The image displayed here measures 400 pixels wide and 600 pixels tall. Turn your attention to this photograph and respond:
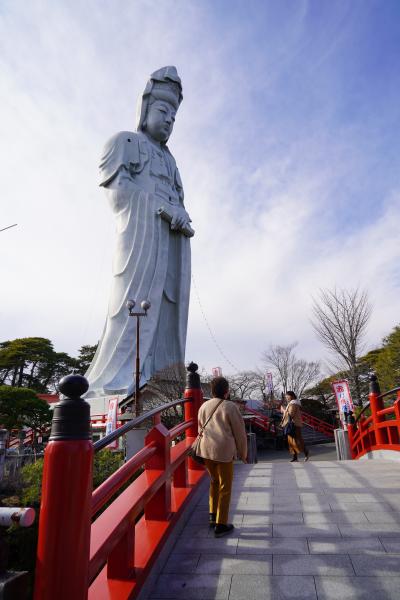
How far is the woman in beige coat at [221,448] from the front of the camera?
314 centimetres

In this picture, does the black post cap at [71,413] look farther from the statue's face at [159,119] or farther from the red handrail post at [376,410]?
the statue's face at [159,119]

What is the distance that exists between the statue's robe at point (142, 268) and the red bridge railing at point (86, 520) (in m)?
11.2

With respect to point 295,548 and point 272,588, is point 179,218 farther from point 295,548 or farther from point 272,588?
point 272,588

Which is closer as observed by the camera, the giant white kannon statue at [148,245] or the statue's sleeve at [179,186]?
the giant white kannon statue at [148,245]

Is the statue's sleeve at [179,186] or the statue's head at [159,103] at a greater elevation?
the statue's head at [159,103]

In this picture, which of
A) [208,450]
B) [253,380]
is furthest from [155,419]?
[253,380]

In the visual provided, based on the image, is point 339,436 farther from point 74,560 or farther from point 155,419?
point 74,560

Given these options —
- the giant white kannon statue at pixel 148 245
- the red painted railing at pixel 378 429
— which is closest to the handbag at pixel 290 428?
the red painted railing at pixel 378 429

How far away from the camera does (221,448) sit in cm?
318

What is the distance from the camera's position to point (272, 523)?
3.26 m

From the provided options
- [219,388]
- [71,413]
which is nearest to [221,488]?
[219,388]

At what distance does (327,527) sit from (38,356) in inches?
1296

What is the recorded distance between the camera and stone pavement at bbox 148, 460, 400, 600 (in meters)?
2.29

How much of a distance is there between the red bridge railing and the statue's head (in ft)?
57.9
